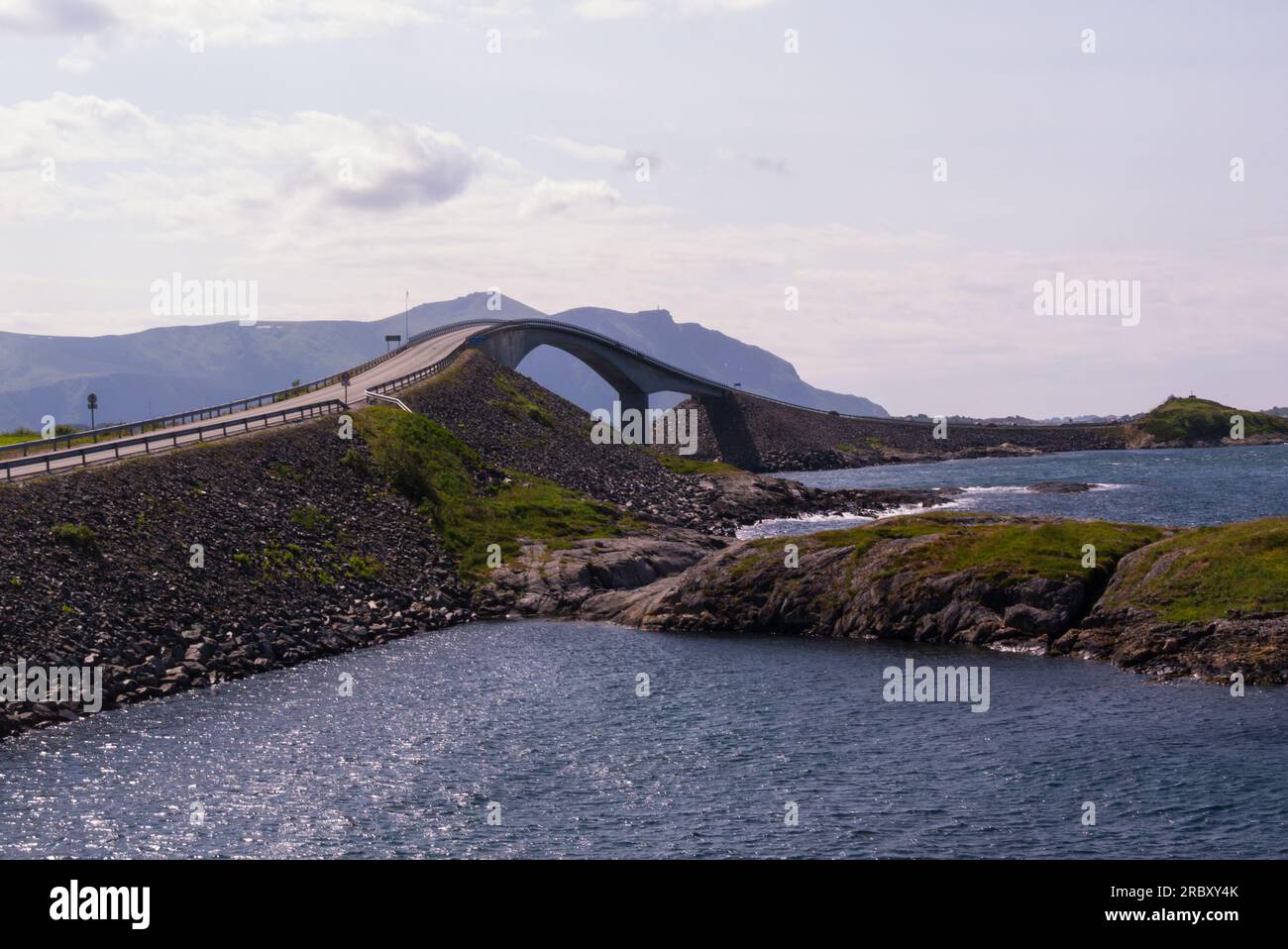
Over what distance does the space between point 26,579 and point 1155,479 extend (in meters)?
139

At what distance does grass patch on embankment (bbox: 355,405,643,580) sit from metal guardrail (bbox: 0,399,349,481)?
144 inches

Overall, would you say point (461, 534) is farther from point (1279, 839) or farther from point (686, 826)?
point (1279, 839)

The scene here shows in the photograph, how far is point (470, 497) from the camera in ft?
307

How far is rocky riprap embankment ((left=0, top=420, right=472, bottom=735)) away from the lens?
170ft

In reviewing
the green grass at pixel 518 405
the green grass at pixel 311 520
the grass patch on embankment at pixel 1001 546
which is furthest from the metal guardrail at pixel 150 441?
the grass patch on embankment at pixel 1001 546

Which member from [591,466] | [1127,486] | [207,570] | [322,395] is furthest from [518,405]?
[1127,486]

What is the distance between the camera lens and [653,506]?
110750 millimetres

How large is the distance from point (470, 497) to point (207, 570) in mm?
32304

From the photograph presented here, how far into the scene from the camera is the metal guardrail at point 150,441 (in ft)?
214

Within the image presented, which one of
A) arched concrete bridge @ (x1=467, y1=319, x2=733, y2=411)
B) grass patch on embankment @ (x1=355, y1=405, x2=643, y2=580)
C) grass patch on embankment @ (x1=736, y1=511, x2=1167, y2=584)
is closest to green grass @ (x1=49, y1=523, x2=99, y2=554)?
grass patch on embankment @ (x1=355, y1=405, x2=643, y2=580)

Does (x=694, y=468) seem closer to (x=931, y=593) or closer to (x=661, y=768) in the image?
(x=931, y=593)

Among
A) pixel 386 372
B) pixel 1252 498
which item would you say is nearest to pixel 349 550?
pixel 386 372

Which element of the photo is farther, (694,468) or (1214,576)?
(694,468)

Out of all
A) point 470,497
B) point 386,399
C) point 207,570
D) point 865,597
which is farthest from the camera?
point 386,399
